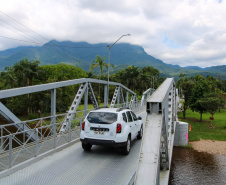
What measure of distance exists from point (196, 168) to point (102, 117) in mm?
10938

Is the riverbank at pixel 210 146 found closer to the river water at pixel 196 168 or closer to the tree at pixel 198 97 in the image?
the river water at pixel 196 168

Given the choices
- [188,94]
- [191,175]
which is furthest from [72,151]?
[188,94]

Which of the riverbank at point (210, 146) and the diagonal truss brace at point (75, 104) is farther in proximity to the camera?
the riverbank at point (210, 146)

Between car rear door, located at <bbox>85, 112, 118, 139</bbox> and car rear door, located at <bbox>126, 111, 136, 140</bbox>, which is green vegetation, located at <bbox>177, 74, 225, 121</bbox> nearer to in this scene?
car rear door, located at <bbox>126, 111, 136, 140</bbox>

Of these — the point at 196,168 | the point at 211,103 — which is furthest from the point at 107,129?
A: the point at 211,103

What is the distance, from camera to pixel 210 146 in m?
21.1

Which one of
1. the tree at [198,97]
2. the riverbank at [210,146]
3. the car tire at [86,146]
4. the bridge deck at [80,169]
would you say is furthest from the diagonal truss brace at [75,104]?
the tree at [198,97]

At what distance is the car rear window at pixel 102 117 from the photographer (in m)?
7.93

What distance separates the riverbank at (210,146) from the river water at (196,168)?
0.80 metres

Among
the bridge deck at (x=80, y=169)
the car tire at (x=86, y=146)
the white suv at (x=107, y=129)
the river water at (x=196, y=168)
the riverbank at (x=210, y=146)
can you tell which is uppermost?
the white suv at (x=107, y=129)

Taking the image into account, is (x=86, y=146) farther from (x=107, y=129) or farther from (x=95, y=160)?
(x=107, y=129)

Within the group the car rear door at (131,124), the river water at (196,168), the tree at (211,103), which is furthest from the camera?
the tree at (211,103)

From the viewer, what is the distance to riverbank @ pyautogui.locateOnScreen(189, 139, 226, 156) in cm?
1975

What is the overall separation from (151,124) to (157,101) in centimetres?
49
